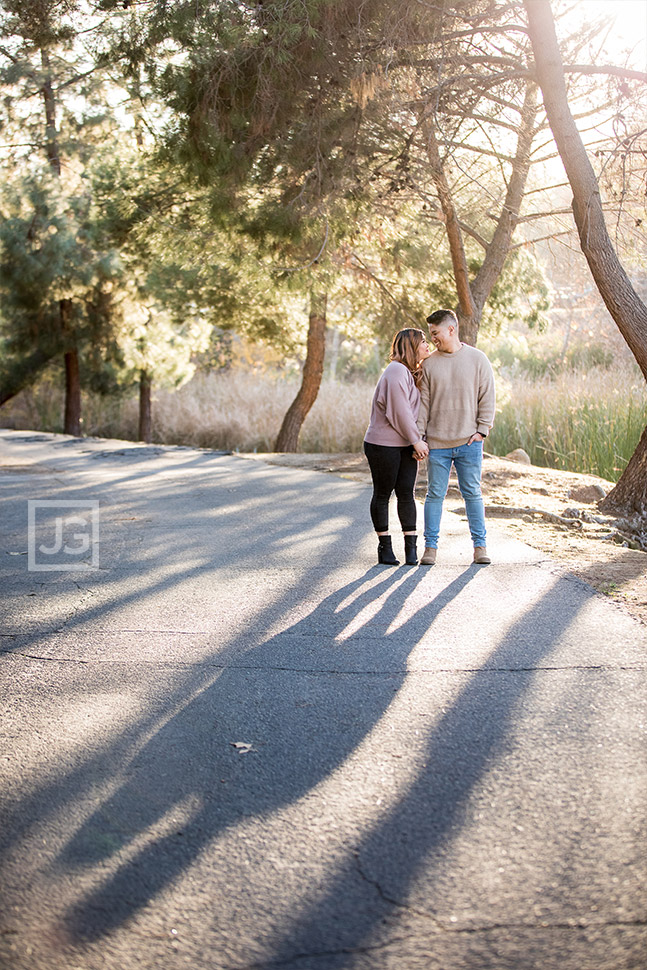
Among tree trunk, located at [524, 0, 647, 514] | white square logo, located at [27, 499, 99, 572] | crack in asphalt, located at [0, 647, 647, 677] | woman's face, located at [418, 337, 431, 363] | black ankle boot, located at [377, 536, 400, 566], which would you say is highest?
tree trunk, located at [524, 0, 647, 514]

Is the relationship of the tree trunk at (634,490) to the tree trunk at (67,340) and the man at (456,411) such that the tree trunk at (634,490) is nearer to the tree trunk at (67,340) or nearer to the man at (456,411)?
the man at (456,411)

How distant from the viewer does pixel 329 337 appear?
46812 mm

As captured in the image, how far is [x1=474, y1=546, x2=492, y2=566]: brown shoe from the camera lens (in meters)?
6.67

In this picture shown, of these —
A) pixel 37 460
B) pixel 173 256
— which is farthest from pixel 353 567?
pixel 37 460

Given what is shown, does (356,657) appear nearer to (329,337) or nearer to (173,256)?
(173,256)

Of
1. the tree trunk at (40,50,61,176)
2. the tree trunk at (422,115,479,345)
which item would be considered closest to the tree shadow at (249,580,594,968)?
the tree trunk at (422,115,479,345)

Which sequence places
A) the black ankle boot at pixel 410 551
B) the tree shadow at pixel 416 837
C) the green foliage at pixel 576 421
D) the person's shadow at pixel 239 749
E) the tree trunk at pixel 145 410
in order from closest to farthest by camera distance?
1. the tree shadow at pixel 416 837
2. the person's shadow at pixel 239 749
3. the black ankle boot at pixel 410 551
4. the green foliage at pixel 576 421
5. the tree trunk at pixel 145 410

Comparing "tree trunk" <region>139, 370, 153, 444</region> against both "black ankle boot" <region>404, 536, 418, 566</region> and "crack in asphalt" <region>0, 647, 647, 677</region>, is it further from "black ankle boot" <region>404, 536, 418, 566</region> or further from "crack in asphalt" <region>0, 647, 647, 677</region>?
"crack in asphalt" <region>0, 647, 647, 677</region>

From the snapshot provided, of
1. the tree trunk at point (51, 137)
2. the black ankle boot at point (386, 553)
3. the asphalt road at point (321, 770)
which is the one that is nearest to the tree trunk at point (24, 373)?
the tree trunk at point (51, 137)

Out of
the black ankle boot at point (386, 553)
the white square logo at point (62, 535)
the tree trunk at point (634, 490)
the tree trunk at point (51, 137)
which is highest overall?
the tree trunk at point (51, 137)

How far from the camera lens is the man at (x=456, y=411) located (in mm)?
6641

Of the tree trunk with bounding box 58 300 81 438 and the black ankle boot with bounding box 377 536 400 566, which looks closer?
the black ankle boot with bounding box 377 536 400 566

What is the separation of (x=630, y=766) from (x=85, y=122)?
2022 cm

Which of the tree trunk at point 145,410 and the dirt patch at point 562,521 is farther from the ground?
the tree trunk at point 145,410
